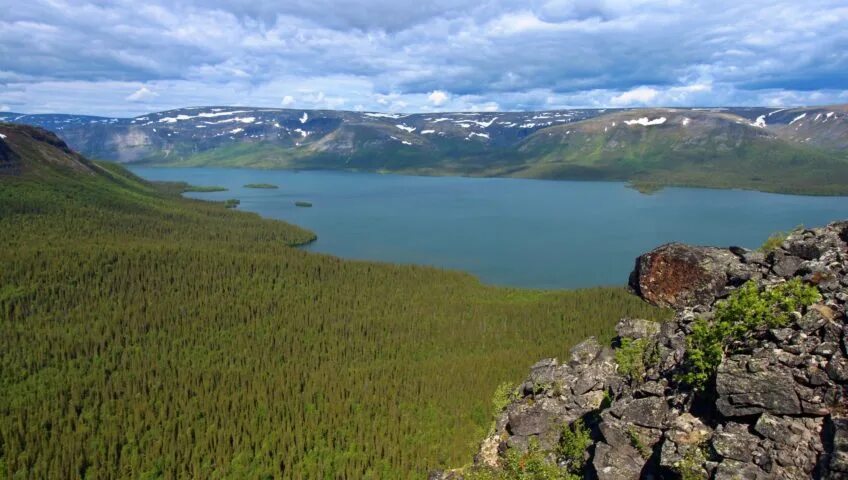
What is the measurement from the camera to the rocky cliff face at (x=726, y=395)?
16.4 metres

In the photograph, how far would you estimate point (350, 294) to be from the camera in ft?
243

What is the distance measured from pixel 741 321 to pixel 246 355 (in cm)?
4559

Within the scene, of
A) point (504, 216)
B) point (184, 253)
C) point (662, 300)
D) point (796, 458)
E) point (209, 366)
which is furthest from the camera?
point (504, 216)

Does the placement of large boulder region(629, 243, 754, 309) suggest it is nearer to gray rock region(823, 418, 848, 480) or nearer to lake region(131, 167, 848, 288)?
gray rock region(823, 418, 848, 480)

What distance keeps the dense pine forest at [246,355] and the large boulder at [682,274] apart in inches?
613

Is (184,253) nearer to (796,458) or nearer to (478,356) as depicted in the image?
(478,356)

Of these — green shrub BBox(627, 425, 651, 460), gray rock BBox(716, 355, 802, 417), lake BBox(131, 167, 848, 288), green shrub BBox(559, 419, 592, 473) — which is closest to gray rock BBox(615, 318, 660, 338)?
green shrub BBox(559, 419, 592, 473)

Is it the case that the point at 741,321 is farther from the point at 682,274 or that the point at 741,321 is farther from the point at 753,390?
the point at 682,274

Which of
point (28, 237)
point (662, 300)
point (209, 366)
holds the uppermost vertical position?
point (662, 300)

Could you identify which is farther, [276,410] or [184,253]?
[184,253]

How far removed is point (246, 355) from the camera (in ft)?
177

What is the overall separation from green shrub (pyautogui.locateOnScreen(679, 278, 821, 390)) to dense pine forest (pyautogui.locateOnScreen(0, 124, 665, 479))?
2008cm

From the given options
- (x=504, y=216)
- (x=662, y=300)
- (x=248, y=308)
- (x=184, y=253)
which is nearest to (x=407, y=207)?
(x=504, y=216)

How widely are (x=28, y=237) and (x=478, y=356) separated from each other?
252ft
